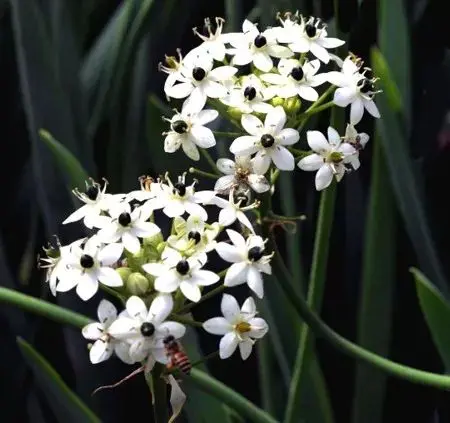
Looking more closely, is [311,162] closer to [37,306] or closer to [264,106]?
[264,106]

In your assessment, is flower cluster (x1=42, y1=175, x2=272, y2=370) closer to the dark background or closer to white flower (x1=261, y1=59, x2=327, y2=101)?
white flower (x1=261, y1=59, x2=327, y2=101)

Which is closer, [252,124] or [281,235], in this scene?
[252,124]

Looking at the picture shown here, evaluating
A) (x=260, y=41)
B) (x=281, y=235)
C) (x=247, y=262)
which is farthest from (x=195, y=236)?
(x=281, y=235)

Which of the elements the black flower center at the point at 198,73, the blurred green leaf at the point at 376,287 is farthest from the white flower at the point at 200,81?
the blurred green leaf at the point at 376,287

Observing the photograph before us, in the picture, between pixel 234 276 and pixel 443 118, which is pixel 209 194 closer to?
pixel 234 276

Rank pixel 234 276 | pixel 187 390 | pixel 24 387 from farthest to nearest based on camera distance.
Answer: pixel 24 387 → pixel 187 390 → pixel 234 276

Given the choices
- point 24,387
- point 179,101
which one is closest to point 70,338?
point 24,387

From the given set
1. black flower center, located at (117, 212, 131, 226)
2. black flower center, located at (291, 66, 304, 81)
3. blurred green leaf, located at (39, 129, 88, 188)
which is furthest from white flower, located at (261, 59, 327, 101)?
blurred green leaf, located at (39, 129, 88, 188)
